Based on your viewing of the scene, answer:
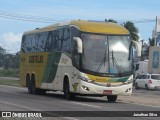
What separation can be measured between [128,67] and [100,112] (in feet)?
21.0

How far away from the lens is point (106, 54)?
24.6 m

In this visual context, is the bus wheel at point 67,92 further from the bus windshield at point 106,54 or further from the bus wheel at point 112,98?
the bus windshield at point 106,54

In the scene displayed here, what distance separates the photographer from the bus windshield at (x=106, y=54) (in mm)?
24547

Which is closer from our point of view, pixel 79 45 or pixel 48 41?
pixel 79 45

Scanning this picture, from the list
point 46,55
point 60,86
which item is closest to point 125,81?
point 60,86

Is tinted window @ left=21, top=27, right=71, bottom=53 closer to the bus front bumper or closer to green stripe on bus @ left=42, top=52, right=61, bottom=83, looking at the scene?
green stripe on bus @ left=42, top=52, right=61, bottom=83

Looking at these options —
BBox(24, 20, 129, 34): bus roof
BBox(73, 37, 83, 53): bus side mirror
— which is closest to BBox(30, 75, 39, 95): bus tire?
BBox(24, 20, 129, 34): bus roof

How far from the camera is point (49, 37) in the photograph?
29.0 meters

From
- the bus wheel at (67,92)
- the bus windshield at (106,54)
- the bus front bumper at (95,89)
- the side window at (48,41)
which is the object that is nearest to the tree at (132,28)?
the side window at (48,41)

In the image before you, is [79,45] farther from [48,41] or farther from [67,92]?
[48,41]

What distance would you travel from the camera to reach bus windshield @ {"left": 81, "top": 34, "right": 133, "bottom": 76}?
80.5 feet

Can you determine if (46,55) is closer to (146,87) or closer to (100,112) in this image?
(100,112)

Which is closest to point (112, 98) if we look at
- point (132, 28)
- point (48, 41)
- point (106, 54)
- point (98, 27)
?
point (106, 54)

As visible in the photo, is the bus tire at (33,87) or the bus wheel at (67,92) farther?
the bus tire at (33,87)
